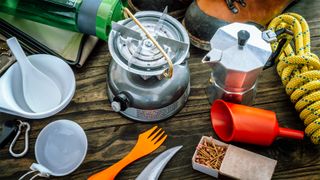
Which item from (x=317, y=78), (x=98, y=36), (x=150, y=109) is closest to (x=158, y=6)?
(x=98, y=36)

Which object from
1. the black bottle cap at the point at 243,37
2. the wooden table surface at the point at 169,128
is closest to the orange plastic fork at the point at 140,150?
the wooden table surface at the point at 169,128

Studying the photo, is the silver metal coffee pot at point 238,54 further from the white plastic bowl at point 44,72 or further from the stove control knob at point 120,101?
the white plastic bowl at point 44,72

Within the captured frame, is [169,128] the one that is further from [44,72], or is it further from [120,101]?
[44,72]

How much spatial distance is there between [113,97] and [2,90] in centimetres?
22

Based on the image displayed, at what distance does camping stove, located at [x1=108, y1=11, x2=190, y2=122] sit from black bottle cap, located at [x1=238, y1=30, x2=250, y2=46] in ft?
0.32

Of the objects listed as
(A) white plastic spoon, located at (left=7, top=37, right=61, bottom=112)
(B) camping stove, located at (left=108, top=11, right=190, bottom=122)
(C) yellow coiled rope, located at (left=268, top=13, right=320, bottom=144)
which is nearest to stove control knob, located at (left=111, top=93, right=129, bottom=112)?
(B) camping stove, located at (left=108, top=11, right=190, bottom=122)

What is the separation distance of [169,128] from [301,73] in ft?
0.97

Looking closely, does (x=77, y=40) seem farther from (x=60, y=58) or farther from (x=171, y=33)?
(x=171, y=33)

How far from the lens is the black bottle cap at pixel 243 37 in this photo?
75 centimetres

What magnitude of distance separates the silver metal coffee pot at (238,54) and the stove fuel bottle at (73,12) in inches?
9.5

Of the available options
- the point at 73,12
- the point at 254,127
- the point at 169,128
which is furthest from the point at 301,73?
the point at 73,12

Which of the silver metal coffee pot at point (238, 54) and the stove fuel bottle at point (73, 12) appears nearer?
the silver metal coffee pot at point (238, 54)

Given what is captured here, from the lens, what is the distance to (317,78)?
2.66 ft

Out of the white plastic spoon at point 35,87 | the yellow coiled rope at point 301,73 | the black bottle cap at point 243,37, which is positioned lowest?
the white plastic spoon at point 35,87
